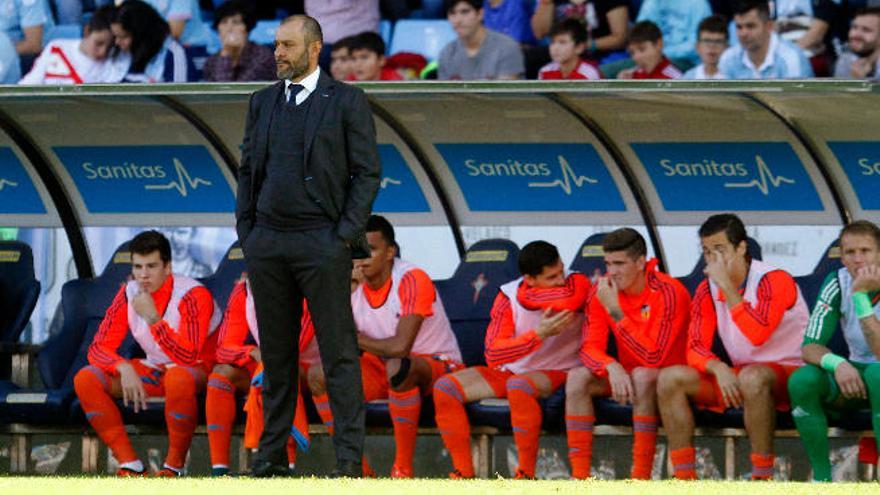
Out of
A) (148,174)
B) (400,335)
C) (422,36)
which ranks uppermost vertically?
(422,36)

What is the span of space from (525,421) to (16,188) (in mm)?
3932

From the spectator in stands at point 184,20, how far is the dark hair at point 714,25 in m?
3.70

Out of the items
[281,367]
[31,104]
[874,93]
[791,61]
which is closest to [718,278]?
[874,93]

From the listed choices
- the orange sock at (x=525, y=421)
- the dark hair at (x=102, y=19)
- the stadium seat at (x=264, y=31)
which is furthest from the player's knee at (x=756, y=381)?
the stadium seat at (x=264, y=31)

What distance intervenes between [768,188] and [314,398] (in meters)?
2.97

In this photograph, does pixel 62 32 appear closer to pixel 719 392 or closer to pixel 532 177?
pixel 532 177

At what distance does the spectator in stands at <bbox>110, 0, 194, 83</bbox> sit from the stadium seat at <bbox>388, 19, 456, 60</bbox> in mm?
1828

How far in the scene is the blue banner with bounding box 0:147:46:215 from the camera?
11914 mm

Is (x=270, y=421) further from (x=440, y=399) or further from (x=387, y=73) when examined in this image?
(x=387, y=73)

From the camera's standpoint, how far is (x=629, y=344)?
9.98 m

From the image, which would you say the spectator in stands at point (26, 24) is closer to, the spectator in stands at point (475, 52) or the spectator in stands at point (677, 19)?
the spectator in stands at point (475, 52)

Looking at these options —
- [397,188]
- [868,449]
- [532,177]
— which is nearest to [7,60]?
[397,188]

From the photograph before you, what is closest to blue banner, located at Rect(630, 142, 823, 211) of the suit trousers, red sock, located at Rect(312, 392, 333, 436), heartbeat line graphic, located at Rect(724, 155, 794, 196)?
heartbeat line graphic, located at Rect(724, 155, 794, 196)

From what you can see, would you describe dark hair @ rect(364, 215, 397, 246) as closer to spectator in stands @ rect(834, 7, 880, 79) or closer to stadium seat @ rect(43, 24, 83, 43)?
spectator in stands @ rect(834, 7, 880, 79)
